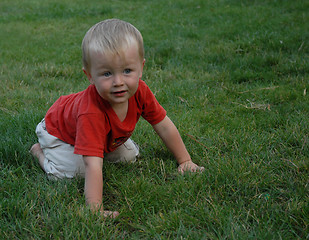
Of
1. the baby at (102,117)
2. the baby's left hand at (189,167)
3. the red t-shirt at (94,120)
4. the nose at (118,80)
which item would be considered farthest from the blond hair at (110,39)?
the baby's left hand at (189,167)

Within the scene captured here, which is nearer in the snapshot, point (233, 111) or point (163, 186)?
point (163, 186)

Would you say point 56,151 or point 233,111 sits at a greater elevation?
point 56,151

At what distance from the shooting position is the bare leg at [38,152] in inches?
108

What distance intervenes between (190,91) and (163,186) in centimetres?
198

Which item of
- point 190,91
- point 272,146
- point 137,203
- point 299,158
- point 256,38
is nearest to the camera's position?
point 137,203

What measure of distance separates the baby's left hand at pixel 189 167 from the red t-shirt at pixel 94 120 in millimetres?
394

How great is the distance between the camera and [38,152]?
9.33ft

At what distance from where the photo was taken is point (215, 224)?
201 centimetres

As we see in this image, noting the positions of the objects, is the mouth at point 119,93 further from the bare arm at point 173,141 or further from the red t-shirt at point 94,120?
the bare arm at point 173,141

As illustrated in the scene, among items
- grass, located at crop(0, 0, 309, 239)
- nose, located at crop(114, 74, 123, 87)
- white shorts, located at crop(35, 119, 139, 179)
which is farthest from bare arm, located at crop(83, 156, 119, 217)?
nose, located at crop(114, 74, 123, 87)

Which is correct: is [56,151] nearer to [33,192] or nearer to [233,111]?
[33,192]

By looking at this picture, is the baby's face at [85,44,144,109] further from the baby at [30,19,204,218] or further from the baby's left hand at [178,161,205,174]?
the baby's left hand at [178,161,205,174]

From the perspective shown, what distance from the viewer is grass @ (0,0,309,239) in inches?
80.2

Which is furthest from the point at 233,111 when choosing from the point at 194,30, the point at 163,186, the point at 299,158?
the point at 194,30
